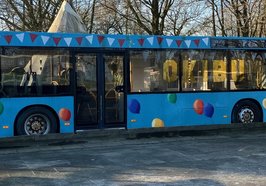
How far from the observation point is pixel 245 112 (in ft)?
45.5

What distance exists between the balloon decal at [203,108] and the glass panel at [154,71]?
0.80 meters

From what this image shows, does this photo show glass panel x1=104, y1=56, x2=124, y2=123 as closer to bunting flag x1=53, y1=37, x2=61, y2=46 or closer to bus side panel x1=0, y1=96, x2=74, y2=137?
bus side panel x1=0, y1=96, x2=74, y2=137

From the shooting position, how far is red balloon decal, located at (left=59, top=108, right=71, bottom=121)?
1187 centimetres

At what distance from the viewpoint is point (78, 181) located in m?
7.19

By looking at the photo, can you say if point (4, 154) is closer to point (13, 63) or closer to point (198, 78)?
point (13, 63)

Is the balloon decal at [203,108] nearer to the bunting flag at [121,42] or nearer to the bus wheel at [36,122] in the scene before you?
the bunting flag at [121,42]

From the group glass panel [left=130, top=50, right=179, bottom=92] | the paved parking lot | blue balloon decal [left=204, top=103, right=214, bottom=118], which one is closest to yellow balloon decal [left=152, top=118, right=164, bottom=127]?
the paved parking lot

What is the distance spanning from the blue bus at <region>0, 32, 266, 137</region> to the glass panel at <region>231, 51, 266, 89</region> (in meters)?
0.03

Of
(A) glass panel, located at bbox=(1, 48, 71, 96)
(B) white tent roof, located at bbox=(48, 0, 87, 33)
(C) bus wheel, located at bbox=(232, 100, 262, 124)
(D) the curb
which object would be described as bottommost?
(D) the curb

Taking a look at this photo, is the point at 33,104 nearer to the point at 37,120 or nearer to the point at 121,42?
the point at 37,120

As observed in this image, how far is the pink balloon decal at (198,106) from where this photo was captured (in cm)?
1327

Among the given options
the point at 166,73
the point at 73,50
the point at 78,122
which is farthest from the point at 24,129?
the point at 166,73

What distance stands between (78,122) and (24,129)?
4.87 feet

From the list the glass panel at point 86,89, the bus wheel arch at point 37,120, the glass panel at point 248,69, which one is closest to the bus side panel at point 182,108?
the glass panel at point 248,69
